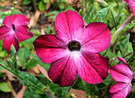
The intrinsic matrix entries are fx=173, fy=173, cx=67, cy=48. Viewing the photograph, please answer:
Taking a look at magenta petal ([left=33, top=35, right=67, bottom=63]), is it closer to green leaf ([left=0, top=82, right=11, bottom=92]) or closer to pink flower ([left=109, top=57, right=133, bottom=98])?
pink flower ([left=109, top=57, right=133, bottom=98])

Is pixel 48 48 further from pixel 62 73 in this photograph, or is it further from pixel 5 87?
pixel 5 87

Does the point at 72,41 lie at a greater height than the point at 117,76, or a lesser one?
greater

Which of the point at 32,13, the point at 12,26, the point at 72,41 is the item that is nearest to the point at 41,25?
the point at 32,13

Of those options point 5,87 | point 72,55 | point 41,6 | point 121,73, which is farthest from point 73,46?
point 41,6

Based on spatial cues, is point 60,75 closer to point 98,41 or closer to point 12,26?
point 98,41

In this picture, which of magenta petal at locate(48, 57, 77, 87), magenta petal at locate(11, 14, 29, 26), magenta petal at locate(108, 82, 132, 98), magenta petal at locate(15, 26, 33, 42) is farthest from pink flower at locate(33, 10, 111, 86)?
magenta petal at locate(11, 14, 29, 26)

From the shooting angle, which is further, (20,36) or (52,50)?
(20,36)
